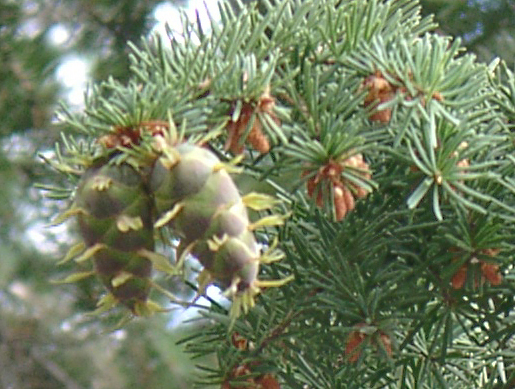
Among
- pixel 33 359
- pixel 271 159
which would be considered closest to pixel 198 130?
pixel 271 159

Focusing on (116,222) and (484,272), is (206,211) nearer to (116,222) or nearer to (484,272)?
(116,222)

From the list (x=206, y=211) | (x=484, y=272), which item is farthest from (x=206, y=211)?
(x=484, y=272)

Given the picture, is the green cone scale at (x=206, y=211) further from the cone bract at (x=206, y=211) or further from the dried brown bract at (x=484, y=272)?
the dried brown bract at (x=484, y=272)

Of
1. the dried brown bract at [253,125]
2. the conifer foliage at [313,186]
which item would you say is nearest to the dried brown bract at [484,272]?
the conifer foliage at [313,186]

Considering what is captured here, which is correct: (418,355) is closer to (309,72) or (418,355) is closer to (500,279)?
(500,279)

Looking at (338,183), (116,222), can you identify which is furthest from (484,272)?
(116,222)

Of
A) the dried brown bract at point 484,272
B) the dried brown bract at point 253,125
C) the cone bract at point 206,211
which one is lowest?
the dried brown bract at point 484,272

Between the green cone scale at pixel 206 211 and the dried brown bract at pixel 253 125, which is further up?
the dried brown bract at pixel 253 125

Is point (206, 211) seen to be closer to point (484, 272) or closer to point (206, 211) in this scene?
point (206, 211)
